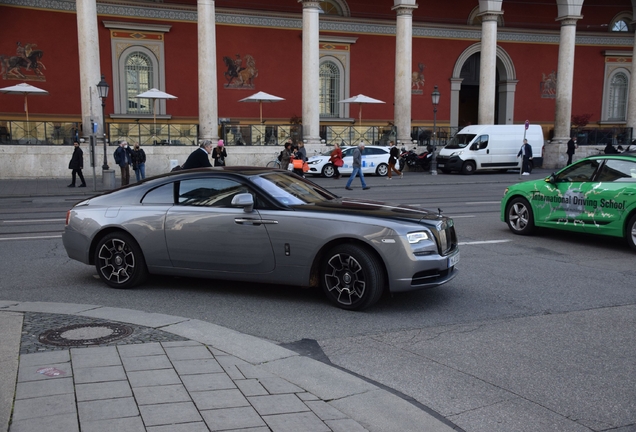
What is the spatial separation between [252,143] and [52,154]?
873 centimetres

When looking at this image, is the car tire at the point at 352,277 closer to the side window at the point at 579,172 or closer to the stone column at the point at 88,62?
the side window at the point at 579,172

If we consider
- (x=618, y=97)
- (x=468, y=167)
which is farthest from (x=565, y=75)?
(x=618, y=97)

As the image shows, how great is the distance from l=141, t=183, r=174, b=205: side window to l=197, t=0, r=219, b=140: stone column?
21235 mm

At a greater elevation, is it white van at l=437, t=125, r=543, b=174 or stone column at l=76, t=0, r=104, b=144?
stone column at l=76, t=0, r=104, b=144

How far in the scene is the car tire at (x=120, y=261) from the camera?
7449 mm

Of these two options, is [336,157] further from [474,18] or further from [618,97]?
[618,97]

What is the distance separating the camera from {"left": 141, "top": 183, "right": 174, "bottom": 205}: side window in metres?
7.50

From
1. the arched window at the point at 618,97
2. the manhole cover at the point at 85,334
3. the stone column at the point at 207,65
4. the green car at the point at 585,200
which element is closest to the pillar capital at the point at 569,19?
the arched window at the point at 618,97

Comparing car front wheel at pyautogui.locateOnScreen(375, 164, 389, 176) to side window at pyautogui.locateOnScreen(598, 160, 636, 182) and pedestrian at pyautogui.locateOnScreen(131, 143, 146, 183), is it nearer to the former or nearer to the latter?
pedestrian at pyautogui.locateOnScreen(131, 143, 146, 183)

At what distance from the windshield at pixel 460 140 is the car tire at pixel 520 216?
796 inches

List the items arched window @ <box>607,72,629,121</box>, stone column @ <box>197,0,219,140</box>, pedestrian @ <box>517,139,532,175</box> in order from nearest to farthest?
stone column @ <box>197,0,219,140</box>, pedestrian @ <box>517,139,532,175</box>, arched window @ <box>607,72,629,121</box>

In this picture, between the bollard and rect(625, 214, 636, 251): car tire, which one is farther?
the bollard

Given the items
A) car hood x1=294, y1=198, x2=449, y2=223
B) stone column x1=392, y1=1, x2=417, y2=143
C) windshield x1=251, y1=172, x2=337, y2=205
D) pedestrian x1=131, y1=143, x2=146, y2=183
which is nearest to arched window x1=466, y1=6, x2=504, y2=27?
stone column x1=392, y1=1, x2=417, y2=143

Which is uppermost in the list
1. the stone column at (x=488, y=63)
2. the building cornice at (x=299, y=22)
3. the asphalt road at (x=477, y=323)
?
the building cornice at (x=299, y=22)
